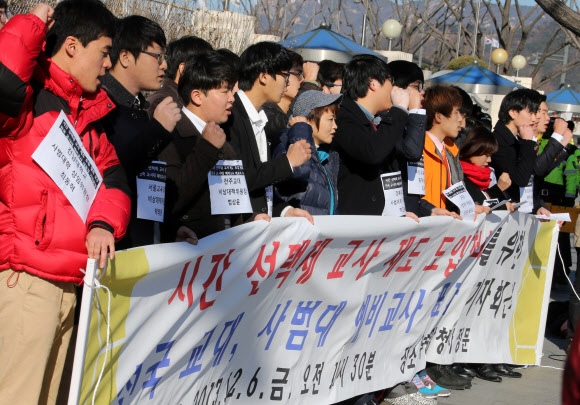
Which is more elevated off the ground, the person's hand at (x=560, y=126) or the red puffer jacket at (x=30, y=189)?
the person's hand at (x=560, y=126)

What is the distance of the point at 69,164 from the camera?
113 inches

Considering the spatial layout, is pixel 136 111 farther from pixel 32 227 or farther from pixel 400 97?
pixel 400 97

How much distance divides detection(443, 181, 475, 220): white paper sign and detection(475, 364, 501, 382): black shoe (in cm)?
132

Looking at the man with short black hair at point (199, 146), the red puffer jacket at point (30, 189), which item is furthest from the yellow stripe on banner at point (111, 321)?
the man with short black hair at point (199, 146)

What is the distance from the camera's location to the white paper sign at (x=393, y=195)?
5.13 m

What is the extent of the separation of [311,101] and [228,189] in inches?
43.9

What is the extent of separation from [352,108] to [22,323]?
9.59ft

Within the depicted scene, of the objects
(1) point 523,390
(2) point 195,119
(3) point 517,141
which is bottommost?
(1) point 523,390

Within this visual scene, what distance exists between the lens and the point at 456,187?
571cm

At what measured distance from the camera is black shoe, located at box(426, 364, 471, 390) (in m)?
5.86

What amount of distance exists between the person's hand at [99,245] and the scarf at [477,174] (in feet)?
13.4

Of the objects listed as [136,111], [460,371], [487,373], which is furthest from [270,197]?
[487,373]

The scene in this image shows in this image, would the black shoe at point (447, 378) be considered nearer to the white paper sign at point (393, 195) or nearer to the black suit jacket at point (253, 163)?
the white paper sign at point (393, 195)

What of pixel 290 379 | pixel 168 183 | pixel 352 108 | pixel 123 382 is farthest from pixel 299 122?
pixel 123 382
